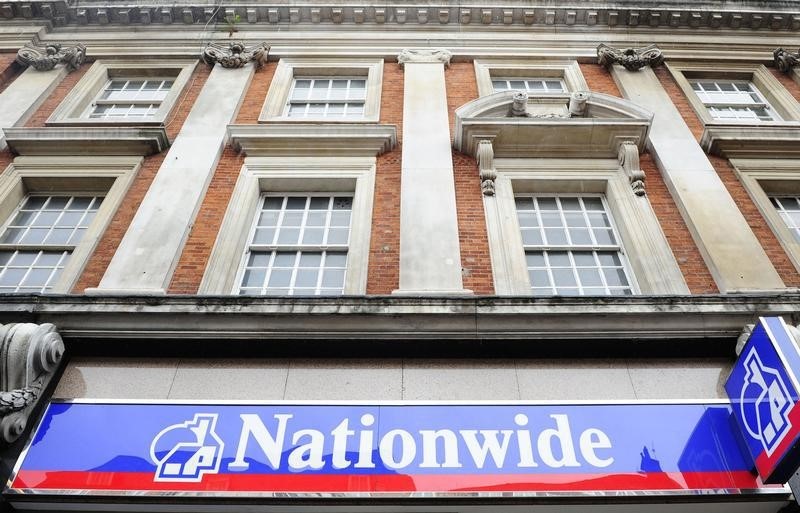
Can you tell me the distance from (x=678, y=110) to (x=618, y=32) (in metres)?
3.27

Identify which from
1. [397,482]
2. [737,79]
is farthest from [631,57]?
[397,482]

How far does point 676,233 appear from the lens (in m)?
7.92

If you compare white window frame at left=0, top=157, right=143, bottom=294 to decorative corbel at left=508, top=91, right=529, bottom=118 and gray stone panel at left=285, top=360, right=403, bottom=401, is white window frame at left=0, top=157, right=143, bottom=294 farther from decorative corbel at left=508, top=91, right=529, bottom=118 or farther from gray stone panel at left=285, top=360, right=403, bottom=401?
decorative corbel at left=508, top=91, right=529, bottom=118

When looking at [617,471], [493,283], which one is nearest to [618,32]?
[493,283]

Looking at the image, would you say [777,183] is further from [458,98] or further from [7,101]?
[7,101]

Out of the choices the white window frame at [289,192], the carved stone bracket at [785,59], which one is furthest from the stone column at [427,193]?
the carved stone bracket at [785,59]

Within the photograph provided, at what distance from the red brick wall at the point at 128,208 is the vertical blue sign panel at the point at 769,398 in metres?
7.70

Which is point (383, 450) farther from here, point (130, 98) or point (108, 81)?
point (108, 81)

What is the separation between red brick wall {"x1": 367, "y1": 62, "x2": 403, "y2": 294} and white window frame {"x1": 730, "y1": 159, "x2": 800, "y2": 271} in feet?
18.1

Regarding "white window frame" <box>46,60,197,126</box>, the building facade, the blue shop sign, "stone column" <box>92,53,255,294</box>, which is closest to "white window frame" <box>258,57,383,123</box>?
the building facade

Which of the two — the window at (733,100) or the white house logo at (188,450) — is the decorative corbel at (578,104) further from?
the white house logo at (188,450)

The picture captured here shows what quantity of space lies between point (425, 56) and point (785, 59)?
766cm

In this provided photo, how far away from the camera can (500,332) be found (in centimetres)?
615

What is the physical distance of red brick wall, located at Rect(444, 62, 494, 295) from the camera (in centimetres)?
724
